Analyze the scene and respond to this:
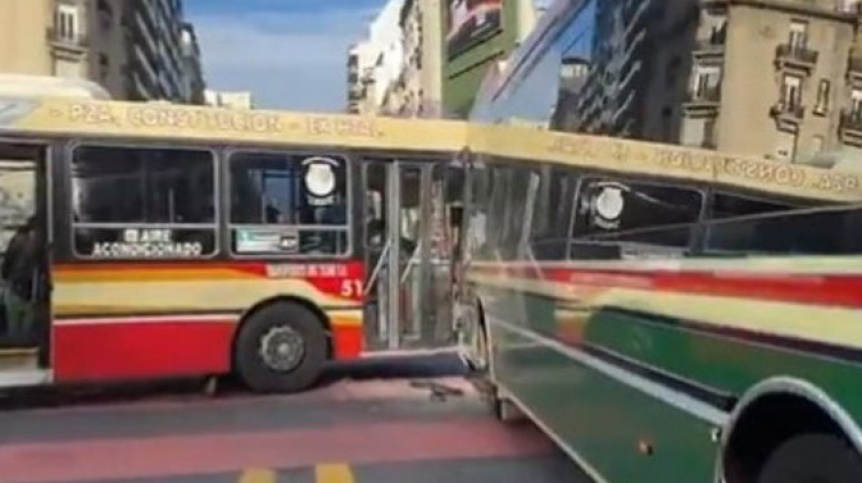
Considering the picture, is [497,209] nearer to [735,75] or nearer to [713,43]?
[713,43]

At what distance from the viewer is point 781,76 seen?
10.8ft

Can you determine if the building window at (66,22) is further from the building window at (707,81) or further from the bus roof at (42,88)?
the building window at (707,81)

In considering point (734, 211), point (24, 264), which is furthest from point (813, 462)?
point (24, 264)

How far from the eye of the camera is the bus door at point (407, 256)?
11055 mm

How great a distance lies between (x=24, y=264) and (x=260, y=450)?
356cm

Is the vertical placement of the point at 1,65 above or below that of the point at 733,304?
above

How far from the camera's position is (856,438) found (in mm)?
2760

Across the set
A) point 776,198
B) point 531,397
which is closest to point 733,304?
point 776,198

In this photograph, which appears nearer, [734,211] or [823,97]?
[823,97]

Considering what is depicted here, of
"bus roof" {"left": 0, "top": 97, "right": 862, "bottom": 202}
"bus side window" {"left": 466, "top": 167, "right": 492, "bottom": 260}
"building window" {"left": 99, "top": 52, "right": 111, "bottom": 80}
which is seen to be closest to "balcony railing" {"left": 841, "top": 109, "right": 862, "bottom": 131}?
"bus roof" {"left": 0, "top": 97, "right": 862, "bottom": 202}

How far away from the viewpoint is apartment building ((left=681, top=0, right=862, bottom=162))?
3.16 meters

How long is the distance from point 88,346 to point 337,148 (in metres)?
2.96

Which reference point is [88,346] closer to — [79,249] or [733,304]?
[79,249]

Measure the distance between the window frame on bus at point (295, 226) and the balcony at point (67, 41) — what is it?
12.6 metres
